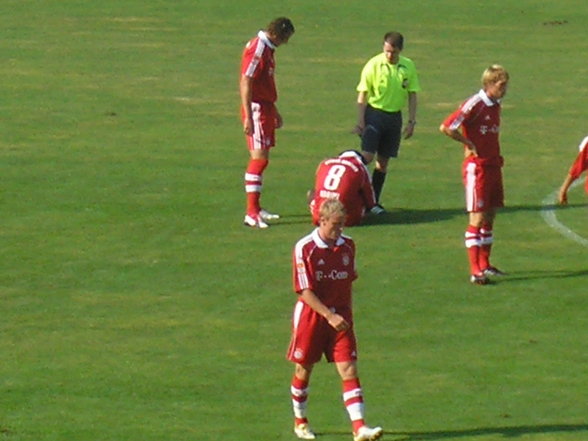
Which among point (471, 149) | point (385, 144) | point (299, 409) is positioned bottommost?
point (299, 409)

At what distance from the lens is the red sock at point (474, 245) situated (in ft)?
51.2

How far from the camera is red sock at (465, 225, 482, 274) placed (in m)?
15.6

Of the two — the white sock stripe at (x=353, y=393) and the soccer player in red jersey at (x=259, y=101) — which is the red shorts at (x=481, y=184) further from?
the white sock stripe at (x=353, y=393)

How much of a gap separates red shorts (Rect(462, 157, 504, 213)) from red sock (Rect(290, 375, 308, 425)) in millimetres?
4861

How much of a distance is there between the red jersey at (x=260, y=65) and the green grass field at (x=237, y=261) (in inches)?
64.8

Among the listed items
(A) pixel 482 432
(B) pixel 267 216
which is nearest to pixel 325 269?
(A) pixel 482 432

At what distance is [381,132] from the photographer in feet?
62.1

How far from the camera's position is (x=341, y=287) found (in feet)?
36.5

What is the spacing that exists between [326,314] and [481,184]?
16.7ft

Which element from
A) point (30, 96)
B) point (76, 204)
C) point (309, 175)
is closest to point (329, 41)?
point (30, 96)

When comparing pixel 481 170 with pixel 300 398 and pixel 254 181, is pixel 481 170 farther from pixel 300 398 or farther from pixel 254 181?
pixel 300 398

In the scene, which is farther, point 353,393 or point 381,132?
point 381,132

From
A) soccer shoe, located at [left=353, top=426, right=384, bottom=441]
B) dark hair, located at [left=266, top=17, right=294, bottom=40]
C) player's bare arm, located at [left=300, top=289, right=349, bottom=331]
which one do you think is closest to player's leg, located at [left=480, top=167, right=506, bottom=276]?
dark hair, located at [left=266, top=17, right=294, bottom=40]

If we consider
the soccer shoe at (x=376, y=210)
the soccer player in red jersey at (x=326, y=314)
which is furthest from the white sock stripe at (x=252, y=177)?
the soccer player in red jersey at (x=326, y=314)
